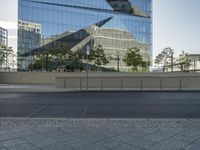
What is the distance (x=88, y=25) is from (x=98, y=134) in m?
61.1

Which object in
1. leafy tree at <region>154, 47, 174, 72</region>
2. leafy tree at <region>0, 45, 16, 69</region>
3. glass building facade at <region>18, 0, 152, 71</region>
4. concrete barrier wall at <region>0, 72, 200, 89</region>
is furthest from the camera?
glass building facade at <region>18, 0, 152, 71</region>

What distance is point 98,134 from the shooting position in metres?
6.02

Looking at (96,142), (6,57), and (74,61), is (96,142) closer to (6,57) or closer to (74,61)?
(74,61)

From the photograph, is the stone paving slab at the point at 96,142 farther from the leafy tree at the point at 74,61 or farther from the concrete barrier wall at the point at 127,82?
the leafy tree at the point at 74,61

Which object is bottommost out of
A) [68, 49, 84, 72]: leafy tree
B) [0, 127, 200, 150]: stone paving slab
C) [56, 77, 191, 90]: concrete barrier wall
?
[0, 127, 200, 150]: stone paving slab

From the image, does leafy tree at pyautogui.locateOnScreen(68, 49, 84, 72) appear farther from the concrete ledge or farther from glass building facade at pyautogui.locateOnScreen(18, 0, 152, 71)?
the concrete ledge

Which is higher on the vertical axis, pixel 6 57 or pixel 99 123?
pixel 6 57

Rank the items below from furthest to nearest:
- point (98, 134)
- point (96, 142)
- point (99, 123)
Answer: point (99, 123)
point (98, 134)
point (96, 142)

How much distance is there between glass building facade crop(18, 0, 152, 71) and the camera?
196 feet

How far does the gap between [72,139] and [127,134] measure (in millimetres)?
1438

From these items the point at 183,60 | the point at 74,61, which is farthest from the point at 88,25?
the point at 183,60

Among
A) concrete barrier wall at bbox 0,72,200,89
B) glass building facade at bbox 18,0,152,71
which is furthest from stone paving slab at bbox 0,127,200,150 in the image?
glass building facade at bbox 18,0,152,71

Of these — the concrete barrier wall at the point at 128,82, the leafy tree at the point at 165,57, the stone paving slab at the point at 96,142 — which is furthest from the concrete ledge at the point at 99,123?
the leafy tree at the point at 165,57

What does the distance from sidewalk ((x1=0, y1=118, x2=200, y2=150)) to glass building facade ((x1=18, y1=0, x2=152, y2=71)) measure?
50117mm
